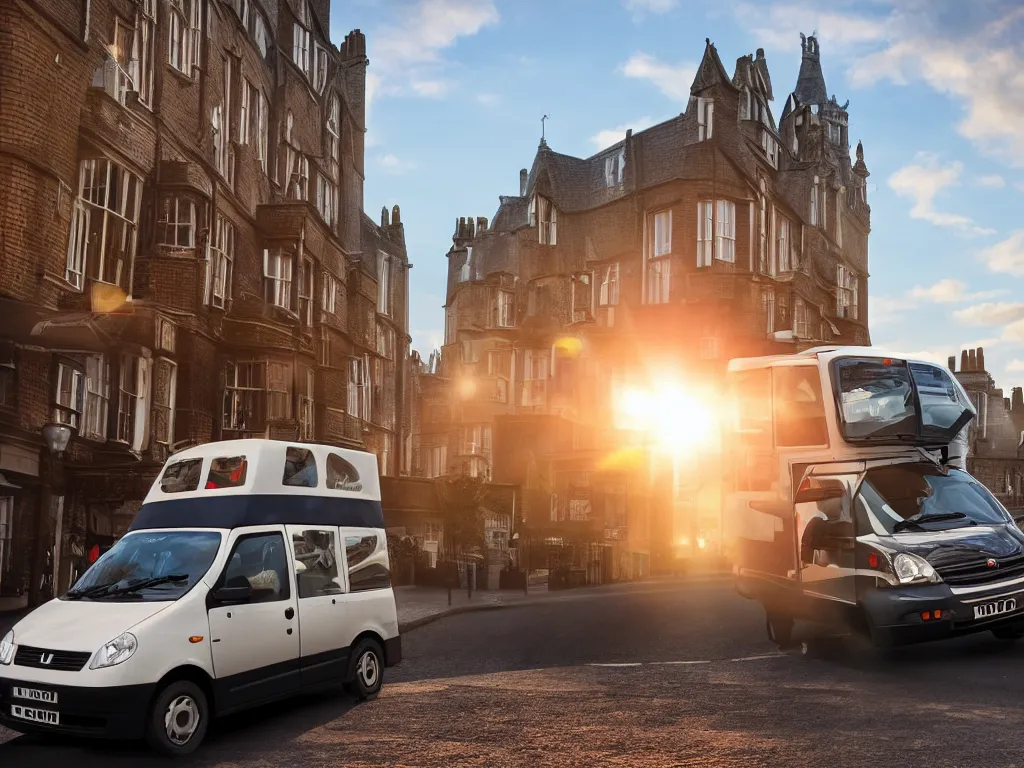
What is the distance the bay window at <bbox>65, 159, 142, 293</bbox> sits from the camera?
1881 cm

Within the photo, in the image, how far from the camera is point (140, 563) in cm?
920

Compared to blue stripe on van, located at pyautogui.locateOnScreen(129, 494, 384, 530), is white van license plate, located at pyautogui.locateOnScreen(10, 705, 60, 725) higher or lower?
lower

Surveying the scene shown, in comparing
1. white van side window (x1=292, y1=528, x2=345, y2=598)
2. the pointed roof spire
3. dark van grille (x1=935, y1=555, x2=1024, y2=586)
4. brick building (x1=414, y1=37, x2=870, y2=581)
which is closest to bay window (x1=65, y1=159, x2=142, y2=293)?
white van side window (x1=292, y1=528, x2=345, y2=598)

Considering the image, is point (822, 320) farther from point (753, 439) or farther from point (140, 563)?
point (140, 563)

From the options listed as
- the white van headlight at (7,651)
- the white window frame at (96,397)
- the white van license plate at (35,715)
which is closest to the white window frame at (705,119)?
the white window frame at (96,397)

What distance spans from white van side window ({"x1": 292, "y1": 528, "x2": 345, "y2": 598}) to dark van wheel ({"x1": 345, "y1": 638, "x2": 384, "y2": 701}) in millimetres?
675

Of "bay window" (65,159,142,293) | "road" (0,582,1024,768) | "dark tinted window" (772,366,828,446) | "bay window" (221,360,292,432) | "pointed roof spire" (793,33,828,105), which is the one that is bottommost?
"road" (0,582,1024,768)

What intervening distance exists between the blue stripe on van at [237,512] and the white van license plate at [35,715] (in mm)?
2069

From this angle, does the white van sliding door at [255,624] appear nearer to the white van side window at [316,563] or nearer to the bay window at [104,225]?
the white van side window at [316,563]

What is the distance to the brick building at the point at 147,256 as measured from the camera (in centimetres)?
1670

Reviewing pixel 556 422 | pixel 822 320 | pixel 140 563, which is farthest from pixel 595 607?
pixel 822 320

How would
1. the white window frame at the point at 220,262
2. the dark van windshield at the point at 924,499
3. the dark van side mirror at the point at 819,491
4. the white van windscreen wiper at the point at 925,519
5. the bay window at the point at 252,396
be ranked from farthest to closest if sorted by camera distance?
the bay window at the point at 252,396 → the white window frame at the point at 220,262 → the dark van side mirror at the point at 819,491 → the dark van windshield at the point at 924,499 → the white van windscreen wiper at the point at 925,519

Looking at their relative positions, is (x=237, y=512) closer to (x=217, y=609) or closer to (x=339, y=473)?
(x=217, y=609)

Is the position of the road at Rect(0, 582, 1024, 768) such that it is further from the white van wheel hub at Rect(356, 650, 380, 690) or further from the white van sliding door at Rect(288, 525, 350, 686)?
the white van sliding door at Rect(288, 525, 350, 686)
